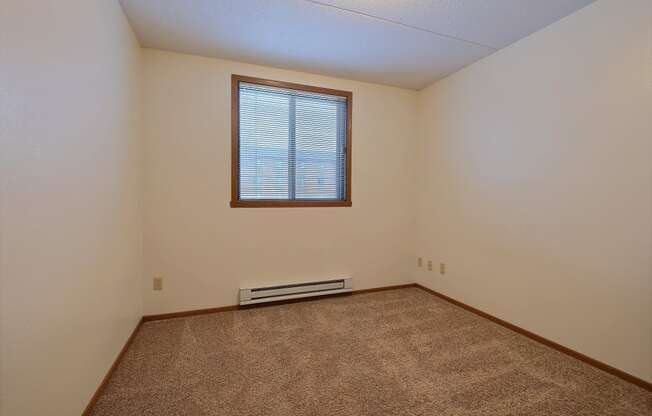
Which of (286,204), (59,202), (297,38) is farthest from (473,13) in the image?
(59,202)

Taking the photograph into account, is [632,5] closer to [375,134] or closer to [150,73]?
[375,134]

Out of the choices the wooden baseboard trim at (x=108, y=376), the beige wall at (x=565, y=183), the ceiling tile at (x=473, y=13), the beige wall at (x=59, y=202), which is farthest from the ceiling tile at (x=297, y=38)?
the wooden baseboard trim at (x=108, y=376)

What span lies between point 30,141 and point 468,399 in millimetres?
2442

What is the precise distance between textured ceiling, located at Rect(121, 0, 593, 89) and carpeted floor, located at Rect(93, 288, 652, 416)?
2.54 m

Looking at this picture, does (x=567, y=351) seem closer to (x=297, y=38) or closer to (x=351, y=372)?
(x=351, y=372)

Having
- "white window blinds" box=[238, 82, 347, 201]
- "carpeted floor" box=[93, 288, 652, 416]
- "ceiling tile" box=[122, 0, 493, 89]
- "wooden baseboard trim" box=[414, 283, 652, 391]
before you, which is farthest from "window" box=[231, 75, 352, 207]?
"wooden baseboard trim" box=[414, 283, 652, 391]

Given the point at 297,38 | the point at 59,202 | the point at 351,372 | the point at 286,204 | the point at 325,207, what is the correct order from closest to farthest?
the point at 59,202 < the point at 351,372 < the point at 297,38 < the point at 286,204 < the point at 325,207

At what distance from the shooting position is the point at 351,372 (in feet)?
6.17

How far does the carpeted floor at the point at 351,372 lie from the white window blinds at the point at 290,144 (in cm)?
137

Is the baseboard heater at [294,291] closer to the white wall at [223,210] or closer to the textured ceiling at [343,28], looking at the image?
the white wall at [223,210]

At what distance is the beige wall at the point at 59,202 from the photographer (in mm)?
959

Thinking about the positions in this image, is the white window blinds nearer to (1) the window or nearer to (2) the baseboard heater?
(1) the window

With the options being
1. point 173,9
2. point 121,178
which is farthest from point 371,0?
point 121,178

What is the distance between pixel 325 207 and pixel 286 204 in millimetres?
466
